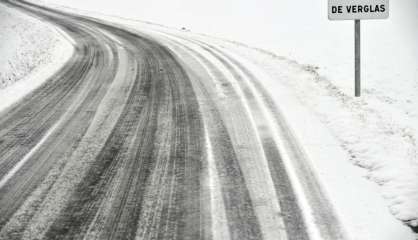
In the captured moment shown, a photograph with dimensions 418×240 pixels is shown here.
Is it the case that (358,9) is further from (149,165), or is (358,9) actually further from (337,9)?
(149,165)

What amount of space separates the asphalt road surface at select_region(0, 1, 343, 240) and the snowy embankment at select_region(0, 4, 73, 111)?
0.70 metres

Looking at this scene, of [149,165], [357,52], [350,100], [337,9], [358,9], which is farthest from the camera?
[357,52]

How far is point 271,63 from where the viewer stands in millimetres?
14773

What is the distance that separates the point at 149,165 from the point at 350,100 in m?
5.27

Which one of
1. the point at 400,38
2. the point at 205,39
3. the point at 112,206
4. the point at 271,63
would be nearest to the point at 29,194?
the point at 112,206

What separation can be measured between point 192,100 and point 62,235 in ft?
18.3

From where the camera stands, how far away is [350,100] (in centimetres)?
1047

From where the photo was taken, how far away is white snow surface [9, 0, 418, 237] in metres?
5.96

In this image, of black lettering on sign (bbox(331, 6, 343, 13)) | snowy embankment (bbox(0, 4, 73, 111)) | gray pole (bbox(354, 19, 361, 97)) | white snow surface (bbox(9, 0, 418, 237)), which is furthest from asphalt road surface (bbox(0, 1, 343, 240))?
black lettering on sign (bbox(331, 6, 343, 13))

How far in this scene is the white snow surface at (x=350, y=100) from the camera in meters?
5.96

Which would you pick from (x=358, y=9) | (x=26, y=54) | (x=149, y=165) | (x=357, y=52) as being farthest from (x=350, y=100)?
(x=26, y=54)

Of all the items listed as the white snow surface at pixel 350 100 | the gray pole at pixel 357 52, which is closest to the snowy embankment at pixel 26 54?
the white snow surface at pixel 350 100

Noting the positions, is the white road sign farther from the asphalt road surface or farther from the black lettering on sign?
the asphalt road surface

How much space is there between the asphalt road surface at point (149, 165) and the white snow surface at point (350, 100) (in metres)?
0.48
